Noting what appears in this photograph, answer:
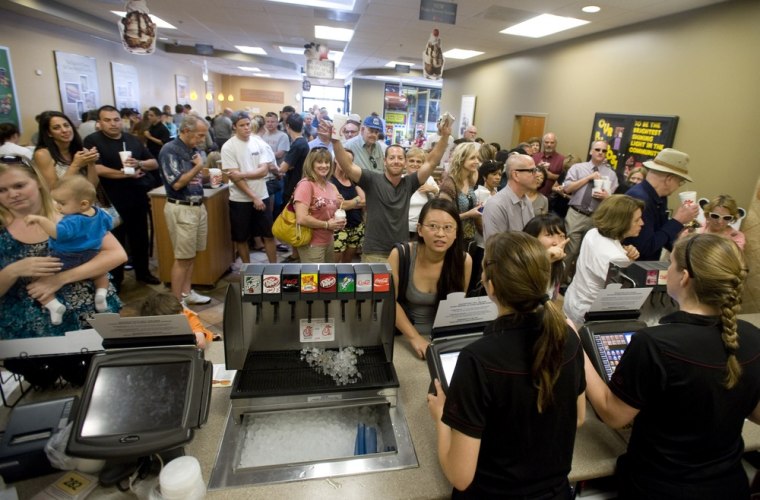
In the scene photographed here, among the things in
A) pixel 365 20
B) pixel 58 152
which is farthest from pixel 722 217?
pixel 365 20

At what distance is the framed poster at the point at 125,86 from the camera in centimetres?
861

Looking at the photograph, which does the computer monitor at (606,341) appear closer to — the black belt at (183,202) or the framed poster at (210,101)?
the black belt at (183,202)

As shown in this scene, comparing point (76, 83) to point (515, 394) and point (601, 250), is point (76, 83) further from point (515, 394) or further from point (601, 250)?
point (515, 394)

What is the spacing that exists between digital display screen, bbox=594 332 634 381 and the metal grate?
27.4 inches

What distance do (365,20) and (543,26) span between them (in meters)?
2.46

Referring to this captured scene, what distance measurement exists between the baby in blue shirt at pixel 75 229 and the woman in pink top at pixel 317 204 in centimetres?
134

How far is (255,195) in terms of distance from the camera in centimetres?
392

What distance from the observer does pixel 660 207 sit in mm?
2770

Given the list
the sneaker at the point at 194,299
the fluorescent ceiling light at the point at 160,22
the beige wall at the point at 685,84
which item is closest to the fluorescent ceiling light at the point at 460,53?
the beige wall at the point at 685,84

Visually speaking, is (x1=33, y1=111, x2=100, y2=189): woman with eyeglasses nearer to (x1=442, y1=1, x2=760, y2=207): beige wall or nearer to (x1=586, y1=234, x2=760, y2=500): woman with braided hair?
(x1=586, y1=234, x2=760, y2=500): woman with braided hair

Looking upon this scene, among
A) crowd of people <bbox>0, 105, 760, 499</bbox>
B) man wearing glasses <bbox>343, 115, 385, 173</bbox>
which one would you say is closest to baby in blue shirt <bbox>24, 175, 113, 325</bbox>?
crowd of people <bbox>0, 105, 760, 499</bbox>

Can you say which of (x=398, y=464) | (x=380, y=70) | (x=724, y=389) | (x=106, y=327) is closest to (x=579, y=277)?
(x=724, y=389)

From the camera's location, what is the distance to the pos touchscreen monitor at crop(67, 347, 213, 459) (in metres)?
0.96

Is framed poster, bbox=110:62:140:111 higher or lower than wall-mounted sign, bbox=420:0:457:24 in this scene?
lower
